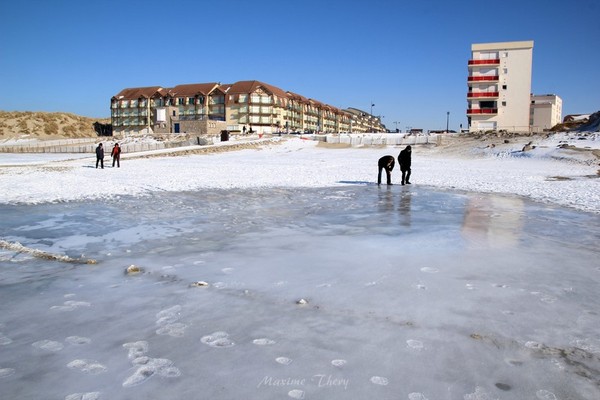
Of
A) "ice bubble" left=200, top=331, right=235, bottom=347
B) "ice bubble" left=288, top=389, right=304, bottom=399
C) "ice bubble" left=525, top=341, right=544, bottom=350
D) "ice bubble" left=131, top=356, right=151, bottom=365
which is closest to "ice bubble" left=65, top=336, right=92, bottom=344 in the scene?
"ice bubble" left=131, top=356, right=151, bottom=365

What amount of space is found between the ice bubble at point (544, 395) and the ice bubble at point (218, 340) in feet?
6.43

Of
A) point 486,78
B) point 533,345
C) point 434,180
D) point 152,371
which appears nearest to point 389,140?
point 434,180

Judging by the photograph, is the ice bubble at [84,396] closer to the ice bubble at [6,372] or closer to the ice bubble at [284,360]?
the ice bubble at [6,372]

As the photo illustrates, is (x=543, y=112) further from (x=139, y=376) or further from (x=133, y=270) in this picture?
(x=139, y=376)

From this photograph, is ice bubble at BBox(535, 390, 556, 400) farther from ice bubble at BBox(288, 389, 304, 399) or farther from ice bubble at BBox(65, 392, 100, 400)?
ice bubble at BBox(65, 392, 100, 400)

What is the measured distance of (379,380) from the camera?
2.51 m

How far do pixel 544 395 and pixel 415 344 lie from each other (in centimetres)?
84

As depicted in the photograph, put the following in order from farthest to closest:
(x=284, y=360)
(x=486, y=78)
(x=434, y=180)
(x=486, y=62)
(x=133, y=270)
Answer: (x=486, y=78), (x=486, y=62), (x=434, y=180), (x=133, y=270), (x=284, y=360)

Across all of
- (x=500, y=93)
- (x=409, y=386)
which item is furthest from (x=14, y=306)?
(x=500, y=93)

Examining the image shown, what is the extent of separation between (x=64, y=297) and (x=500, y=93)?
2700 inches

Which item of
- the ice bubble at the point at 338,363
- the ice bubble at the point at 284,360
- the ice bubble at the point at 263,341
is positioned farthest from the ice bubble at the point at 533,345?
the ice bubble at the point at 263,341

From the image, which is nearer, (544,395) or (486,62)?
(544,395)

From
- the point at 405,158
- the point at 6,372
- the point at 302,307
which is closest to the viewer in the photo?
the point at 6,372

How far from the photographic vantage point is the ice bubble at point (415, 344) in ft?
9.58
